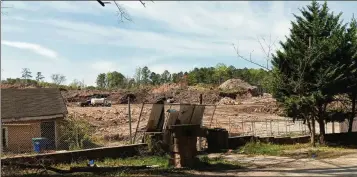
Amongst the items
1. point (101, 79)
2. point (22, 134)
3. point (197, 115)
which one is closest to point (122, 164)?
point (197, 115)

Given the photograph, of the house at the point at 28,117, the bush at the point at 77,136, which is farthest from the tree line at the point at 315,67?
the house at the point at 28,117

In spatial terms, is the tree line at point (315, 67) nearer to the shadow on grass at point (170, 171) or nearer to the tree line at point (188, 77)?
the shadow on grass at point (170, 171)

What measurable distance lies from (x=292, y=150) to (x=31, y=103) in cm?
1941

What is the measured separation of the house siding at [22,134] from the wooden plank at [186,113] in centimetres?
1207

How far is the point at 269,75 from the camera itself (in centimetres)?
2314

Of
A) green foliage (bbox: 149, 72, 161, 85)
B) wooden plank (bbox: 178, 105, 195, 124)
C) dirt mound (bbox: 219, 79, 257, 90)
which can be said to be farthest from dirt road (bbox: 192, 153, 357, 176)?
green foliage (bbox: 149, 72, 161, 85)

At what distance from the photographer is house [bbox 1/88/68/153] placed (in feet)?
88.3

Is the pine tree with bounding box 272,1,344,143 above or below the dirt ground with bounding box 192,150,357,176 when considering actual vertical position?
above

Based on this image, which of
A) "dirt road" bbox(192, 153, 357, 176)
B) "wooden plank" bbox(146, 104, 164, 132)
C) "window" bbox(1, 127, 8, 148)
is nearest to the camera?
"dirt road" bbox(192, 153, 357, 176)

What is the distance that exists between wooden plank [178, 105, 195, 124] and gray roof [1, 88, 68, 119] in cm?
1495

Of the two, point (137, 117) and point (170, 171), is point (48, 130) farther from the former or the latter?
point (170, 171)

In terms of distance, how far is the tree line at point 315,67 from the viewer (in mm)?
21375

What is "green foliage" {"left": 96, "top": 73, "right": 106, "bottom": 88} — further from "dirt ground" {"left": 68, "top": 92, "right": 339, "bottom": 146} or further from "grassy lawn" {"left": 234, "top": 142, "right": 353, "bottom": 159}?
"grassy lawn" {"left": 234, "top": 142, "right": 353, "bottom": 159}

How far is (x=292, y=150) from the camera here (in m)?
19.6
